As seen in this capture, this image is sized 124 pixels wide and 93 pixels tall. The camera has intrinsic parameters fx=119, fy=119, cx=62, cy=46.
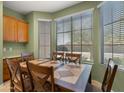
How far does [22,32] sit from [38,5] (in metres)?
1.27

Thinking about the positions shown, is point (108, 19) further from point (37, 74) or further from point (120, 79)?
point (37, 74)

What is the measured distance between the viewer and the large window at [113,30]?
110 inches

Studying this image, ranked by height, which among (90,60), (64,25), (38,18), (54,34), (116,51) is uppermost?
(38,18)

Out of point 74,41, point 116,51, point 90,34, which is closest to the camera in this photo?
point 116,51

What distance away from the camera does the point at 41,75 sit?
1499mm

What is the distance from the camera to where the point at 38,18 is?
4.88 metres

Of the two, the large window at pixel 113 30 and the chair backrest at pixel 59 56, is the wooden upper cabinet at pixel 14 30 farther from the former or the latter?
the large window at pixel 113 30

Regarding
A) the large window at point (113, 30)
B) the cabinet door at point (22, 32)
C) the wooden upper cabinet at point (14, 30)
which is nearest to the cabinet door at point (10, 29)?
the wooden upper cabinet at point (14, 30)

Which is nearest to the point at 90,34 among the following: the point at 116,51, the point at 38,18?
the point at 116,51

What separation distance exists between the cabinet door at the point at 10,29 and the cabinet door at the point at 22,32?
0.22 m

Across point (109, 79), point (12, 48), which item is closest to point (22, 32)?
point (12, 48)

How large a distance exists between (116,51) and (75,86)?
201 cm

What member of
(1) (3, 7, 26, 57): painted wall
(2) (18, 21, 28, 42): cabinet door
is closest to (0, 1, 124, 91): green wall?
(1) (3, 7, 26, 57): painted wall

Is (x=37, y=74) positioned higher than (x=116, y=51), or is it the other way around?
(x=116, y=51)
